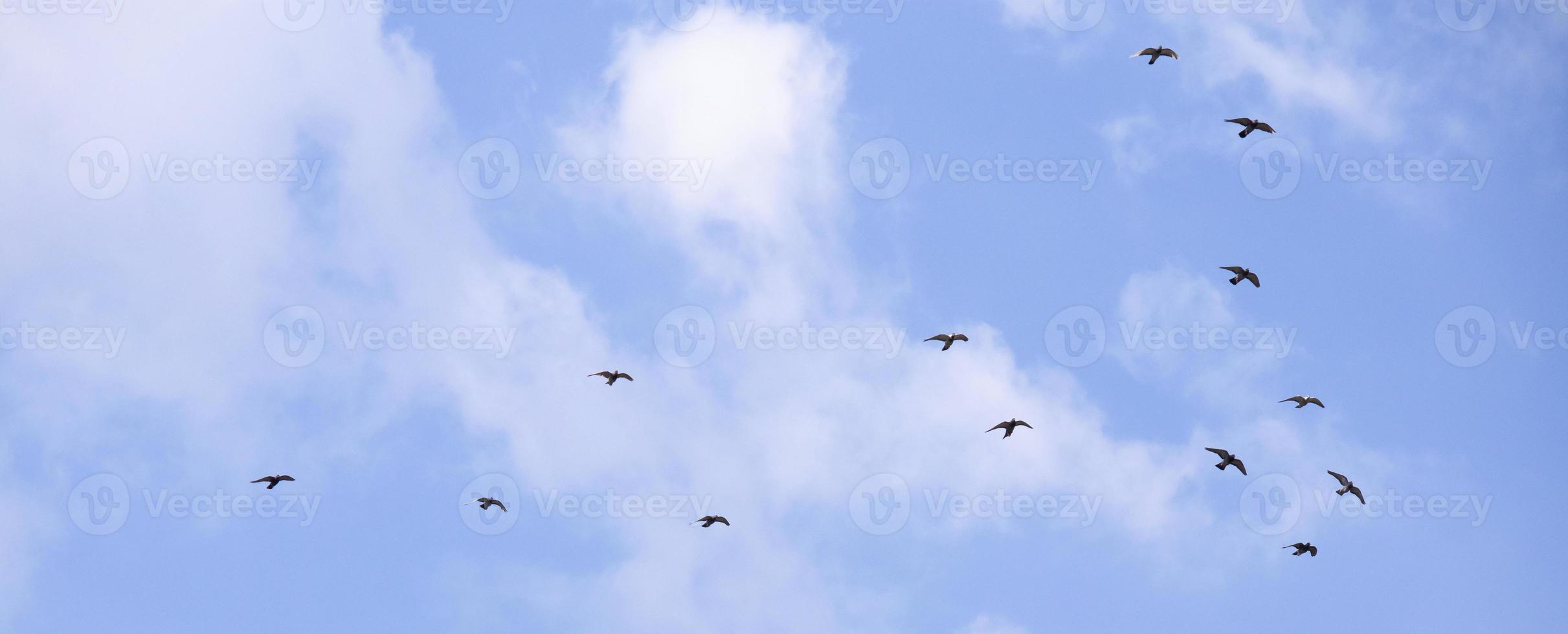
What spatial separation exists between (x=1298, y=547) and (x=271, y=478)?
6108 cm

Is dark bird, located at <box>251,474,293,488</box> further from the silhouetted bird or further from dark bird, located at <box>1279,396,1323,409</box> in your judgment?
dark bird, located at <box>1279,396,1323,409</box>

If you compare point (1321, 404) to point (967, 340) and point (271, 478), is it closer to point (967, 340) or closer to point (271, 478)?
point (967, 340)

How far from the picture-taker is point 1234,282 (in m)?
105

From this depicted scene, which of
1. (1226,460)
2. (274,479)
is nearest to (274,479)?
(274,479)

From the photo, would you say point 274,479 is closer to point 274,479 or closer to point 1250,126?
point 274,479

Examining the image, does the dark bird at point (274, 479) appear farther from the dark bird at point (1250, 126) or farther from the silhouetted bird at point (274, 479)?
the dark bird at point (1250, 126)

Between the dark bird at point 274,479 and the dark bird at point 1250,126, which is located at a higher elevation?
the dark bird at point 1250,126

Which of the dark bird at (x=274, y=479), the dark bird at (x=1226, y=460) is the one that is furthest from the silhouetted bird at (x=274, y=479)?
the dark bird at (x=1226, y=460)

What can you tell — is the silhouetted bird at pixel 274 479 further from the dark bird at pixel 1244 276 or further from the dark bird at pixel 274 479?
the dark bird at pixel 1244 276

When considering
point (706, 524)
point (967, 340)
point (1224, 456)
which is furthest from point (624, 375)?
point (1224, 456)

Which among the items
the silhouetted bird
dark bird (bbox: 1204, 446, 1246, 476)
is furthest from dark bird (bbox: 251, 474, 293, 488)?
dark bird (bbox: 1204, 446, 1246, 476)

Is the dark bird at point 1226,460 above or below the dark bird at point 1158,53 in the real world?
below

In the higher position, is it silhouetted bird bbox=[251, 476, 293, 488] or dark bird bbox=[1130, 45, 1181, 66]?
dark bird bbox=[1130, 45, 1181, 66]

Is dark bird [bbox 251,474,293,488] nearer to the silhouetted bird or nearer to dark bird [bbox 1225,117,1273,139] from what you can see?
the silhouetted bird
